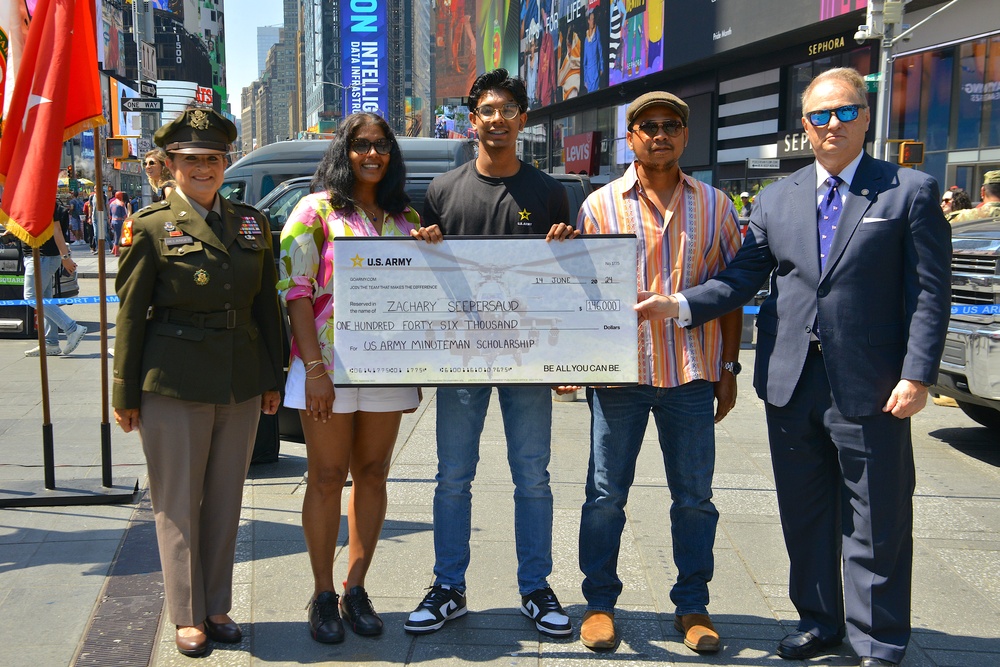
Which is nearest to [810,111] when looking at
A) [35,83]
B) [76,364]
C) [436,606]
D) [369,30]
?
[436,606]

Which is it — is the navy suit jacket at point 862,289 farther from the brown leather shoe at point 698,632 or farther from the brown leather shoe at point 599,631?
the brown leather shoe at point 599,631

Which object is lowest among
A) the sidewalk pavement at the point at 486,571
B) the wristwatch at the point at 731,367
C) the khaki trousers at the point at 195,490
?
the sidewalk pavement at the point at 486,571

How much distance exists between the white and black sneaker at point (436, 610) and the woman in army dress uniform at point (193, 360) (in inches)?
27.9

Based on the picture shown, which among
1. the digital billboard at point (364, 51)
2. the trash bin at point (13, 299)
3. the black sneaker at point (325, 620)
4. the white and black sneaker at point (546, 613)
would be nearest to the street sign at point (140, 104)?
the trash bin at point (13, 299)

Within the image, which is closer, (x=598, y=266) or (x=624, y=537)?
(x=598, y=266)

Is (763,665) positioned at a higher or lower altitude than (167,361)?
lower

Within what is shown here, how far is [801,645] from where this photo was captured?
371 cm

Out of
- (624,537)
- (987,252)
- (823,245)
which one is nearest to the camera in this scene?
(823,245)

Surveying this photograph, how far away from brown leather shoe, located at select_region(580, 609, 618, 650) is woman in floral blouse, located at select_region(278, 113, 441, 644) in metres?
0.83

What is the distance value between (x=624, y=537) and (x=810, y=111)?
8.23 ft

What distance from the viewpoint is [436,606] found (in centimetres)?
394

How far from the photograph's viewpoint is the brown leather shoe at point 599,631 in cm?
377

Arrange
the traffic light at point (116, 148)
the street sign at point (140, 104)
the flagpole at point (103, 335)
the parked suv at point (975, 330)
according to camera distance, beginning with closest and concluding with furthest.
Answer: the flagpole at point (103, 335) → the parked suv at point (975, 330) → the traffic light at point (116, 148) → the street sign at point (140, 104)

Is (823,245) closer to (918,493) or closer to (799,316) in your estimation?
(799,316)
